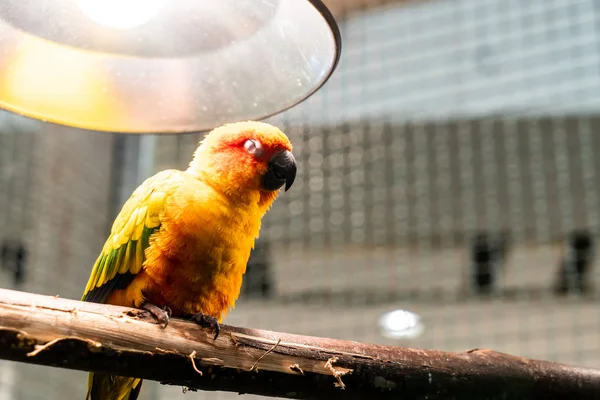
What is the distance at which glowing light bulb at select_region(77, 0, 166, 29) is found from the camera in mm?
801

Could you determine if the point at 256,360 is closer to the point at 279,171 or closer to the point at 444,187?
the point at 279,171

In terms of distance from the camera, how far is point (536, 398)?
97cm

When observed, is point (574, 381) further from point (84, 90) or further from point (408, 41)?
point (408, 41)

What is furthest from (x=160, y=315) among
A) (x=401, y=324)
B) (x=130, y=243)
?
(x=401, y=324)

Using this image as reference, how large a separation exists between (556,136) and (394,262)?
787mm

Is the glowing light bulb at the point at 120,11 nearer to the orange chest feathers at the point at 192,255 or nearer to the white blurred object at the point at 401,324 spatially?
the orange chest feathers at the point at 192,255

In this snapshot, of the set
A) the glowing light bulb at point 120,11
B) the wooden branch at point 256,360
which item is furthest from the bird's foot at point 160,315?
the glowing light bulb at point 120,11

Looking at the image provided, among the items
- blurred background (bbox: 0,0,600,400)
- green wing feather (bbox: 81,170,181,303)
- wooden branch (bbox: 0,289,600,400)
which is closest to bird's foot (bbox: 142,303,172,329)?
wooden branch (bbox: 0,289,600,400)

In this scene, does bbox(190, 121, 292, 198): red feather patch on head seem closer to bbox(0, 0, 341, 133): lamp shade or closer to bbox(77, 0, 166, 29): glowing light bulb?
bbox(0, 0, 341, 133): lamp shade

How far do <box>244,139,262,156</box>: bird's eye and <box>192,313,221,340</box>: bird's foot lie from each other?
1.05 ft

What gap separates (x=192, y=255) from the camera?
3.16 ft

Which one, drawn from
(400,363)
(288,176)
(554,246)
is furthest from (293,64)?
(554,246)

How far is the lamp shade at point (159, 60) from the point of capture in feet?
2.62

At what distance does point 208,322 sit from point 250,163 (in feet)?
1.05
